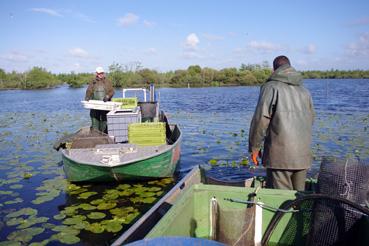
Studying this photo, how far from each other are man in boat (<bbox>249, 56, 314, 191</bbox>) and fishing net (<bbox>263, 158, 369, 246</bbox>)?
52 cm

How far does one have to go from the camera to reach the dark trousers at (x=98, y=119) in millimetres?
10758

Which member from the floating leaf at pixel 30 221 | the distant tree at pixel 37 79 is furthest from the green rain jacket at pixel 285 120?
the distant tree at pixel 37 79

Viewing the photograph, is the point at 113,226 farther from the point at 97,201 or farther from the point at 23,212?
the point at 23,212

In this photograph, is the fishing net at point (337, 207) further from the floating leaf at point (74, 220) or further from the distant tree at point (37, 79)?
the distant tree at point (37, 79)

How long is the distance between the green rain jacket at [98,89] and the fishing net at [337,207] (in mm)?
8037

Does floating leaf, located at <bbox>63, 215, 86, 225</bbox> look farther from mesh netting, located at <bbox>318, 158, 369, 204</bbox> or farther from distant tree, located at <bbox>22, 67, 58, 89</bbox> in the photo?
distant tree, located at <bbox>22, 67, 58, 89</bbox>

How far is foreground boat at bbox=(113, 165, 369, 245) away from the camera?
3215mm

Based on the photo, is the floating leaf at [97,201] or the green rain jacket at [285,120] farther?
the floating leaf at [97,201]

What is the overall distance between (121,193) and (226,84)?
71.0m

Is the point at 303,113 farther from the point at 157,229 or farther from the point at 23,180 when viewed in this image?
the point at 23,180

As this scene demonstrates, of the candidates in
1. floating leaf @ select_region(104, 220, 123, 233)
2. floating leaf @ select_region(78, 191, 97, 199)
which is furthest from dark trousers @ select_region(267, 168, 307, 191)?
floating leaf @ select_region(78, 191, 97, 199)

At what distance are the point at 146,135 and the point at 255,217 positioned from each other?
4.92m

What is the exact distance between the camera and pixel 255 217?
390 cm

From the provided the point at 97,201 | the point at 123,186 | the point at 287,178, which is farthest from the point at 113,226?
the point at 287,178
